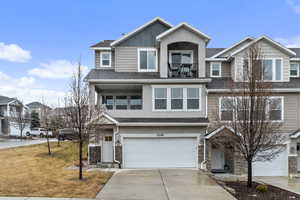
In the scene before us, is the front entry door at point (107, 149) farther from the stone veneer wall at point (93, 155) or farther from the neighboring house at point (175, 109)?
the stone veneer wall at point (93, 155)

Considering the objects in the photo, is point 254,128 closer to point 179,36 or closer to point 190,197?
point 190,197

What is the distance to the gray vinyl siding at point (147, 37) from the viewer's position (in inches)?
685

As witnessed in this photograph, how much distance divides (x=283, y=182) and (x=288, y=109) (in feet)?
16.7

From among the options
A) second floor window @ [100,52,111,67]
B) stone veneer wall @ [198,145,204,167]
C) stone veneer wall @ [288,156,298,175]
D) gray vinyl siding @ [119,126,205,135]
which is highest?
second floor window @ [100,52,111,67]

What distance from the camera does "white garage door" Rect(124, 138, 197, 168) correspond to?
15680mm

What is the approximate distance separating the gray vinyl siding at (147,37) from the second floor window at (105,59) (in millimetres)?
1567

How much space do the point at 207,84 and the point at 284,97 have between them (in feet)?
17.8

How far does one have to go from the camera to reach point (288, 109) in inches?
635

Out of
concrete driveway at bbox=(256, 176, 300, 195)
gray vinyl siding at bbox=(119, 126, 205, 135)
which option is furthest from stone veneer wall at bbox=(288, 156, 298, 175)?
gray vinyl siding at bbox=(119, 126, 205, 135)

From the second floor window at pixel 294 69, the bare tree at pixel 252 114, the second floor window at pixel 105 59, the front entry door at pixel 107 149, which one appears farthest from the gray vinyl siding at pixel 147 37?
the second floor window at pixel 294 69

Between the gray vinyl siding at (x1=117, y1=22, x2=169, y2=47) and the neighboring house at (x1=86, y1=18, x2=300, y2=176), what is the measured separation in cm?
9

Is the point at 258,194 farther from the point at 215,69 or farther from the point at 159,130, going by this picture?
the point at 215,69

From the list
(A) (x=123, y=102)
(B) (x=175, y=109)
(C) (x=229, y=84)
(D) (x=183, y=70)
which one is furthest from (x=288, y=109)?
(A) (x=123, y=102)

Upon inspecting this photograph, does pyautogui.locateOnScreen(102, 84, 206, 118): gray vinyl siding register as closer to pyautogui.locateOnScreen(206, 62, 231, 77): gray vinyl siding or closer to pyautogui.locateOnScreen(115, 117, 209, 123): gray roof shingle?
pyautogui.locateOnScreen(115, 117, 209, 123): gray roof shingle
